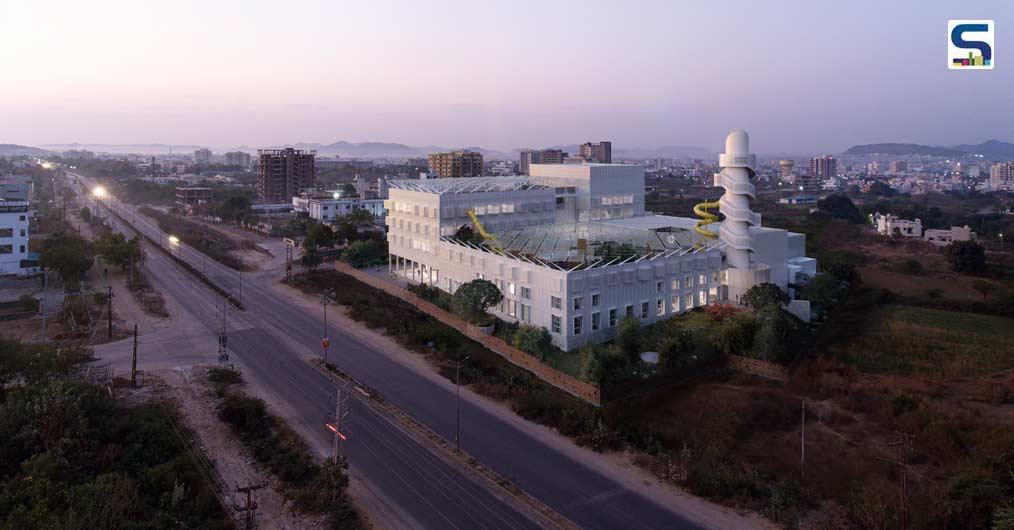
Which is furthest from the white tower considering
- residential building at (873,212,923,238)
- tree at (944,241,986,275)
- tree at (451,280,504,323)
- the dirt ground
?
residential building at (873,212,923,238)

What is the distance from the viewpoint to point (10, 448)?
60.0 feet

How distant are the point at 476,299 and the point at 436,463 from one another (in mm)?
13719

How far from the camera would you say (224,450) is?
21.2 meters

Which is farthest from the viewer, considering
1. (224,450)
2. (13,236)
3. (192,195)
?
(192,195)

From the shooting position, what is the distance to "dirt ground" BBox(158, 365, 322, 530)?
1719 cm

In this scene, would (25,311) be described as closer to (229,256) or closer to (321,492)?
(229,256)

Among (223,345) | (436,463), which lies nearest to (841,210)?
(223,345)

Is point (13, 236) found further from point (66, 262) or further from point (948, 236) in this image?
point (948, 236)

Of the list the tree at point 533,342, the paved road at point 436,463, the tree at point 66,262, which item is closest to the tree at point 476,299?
the tree at point 533,342

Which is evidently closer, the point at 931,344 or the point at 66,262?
the point at 931,344

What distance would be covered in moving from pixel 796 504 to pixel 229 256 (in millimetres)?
54197

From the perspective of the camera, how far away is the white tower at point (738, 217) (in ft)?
127

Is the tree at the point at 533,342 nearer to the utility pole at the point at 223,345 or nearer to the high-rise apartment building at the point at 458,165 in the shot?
the utility pole at the point at 223,345

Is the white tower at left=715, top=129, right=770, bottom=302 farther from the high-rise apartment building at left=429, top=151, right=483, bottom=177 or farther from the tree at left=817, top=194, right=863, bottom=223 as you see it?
the high-rise apartment building at left=429, top=151, right=483, bottom=177
